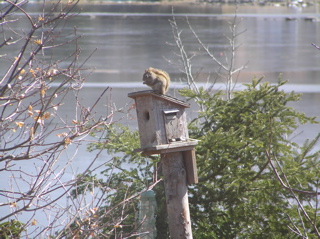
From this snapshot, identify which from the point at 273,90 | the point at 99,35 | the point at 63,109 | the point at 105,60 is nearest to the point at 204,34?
the point at 99,35

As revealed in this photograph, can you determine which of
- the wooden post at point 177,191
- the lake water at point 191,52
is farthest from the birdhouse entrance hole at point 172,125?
the lake water at point 191,52

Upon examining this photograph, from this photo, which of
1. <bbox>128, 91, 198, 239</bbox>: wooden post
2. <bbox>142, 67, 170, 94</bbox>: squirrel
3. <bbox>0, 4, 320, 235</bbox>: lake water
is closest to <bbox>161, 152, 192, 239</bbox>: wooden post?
<bbox>128, 91, 198, 239</bbox>: wooden post

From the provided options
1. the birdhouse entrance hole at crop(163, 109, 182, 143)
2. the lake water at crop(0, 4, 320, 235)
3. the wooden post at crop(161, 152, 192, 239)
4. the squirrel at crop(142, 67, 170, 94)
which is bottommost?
the wooden post at crop(161, 152, 192, 239)

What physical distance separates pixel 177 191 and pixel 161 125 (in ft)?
1.91

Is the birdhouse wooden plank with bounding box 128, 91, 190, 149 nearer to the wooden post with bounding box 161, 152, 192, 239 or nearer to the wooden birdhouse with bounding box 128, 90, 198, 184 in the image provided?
the wooden birdhouse with bounding box 128, 90, 198, 184

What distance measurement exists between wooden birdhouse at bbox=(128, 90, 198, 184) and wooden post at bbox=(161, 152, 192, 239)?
3.9 inches

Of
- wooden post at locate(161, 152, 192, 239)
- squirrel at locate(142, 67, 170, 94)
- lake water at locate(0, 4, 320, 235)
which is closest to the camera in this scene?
squirrel at locate(142, 67, 170, 94)

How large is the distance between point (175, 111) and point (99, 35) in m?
20.2

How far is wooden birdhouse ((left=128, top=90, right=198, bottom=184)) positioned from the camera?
4266 mm

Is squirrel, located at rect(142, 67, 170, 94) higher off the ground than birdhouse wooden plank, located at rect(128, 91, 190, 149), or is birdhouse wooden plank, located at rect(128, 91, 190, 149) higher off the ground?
squirrel, located at rect(142, 67, 170, 94)

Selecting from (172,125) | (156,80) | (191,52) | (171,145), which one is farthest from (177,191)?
(191,52)

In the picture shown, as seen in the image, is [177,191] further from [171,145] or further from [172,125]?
[172,125]

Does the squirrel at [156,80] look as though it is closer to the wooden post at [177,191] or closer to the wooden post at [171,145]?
the wooden post at [171,145]

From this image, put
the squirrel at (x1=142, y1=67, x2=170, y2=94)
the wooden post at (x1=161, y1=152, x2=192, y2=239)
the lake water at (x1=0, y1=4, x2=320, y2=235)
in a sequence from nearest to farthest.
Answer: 1. the squirrel at (x1=142, y1=67, x2=170, y2=94)
2. the wooden post at (x1=161, y1=152, x2=192, y2=239)
3. the lake water at (x1=0, y1=4, x2=320, y2=235)
